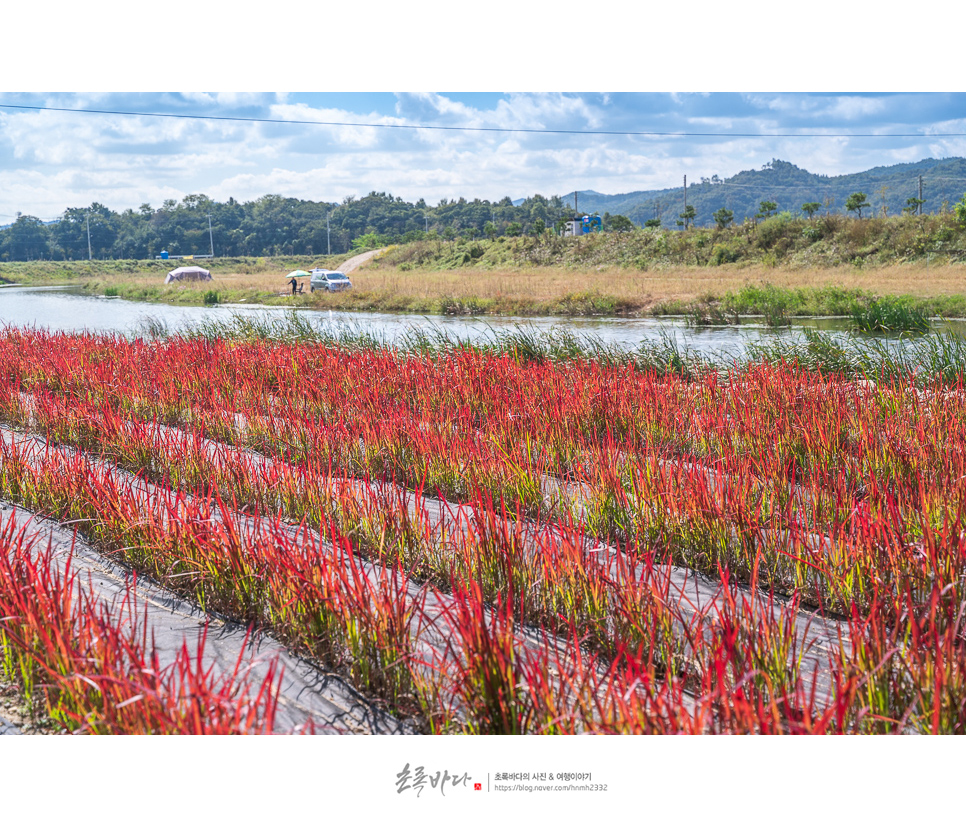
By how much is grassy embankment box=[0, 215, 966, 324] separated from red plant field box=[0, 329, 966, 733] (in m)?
7.86

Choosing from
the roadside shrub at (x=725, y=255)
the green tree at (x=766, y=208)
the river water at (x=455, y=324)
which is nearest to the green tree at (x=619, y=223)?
the green tree at (x=766, y=208)

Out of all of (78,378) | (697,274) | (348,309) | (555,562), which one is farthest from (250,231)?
(555,562)

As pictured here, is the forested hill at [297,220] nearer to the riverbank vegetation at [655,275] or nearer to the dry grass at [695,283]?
the riverbank vegetation at [655,275]

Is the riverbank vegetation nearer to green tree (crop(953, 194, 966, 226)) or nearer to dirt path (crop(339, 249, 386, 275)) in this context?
green tree (crop(953, 194, 966, 226))

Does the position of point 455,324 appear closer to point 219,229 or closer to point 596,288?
point 596,288

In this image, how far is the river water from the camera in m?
13.2

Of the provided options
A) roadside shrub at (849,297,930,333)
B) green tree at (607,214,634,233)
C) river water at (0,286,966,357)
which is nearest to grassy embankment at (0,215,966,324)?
roadside shrub at (849,297,930,333)

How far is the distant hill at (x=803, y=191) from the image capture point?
22688 millimetres

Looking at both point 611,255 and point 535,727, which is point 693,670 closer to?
point 535,727

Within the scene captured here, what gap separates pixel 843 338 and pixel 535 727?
27.6 ft

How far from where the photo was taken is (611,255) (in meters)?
40.8

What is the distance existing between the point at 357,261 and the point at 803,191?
1072 inches

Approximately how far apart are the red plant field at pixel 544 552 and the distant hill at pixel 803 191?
15.1 m

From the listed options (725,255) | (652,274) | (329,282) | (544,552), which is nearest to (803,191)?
(725,255)
